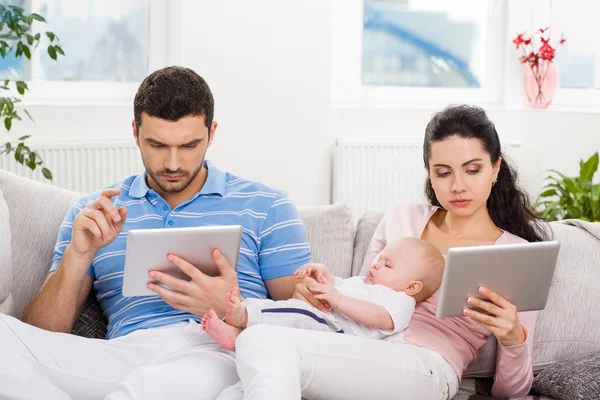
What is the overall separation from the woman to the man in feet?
0.53

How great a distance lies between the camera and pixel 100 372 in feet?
5.96

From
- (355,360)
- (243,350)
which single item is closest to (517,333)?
(355,360)

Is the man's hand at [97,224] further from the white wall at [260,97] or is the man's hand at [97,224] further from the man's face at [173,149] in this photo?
the white wall at [260,97]

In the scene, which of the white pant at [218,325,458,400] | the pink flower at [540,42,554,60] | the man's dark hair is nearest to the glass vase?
the pink flower at [540,42,554,60]

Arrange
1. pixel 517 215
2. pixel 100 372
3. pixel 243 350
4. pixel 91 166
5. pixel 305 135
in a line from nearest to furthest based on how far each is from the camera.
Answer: pixel 243 350
pixel 100 372
pixel 517 215
pixel 91 166
pixel 305 135

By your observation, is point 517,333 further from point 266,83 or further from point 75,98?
point 75,98

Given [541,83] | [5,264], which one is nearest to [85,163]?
[5,264]

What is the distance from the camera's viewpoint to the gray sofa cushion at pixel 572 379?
6.05 ft

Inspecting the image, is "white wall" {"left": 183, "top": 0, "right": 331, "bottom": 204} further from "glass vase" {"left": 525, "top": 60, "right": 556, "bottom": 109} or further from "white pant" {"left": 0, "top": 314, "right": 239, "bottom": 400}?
"white pant" {"left": 0, "top": 314, "right": 239, "bottom": 400}

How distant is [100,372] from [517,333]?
938 mm

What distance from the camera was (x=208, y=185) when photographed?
212 cm

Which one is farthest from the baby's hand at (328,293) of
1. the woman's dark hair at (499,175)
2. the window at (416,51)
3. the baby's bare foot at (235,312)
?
the window at (416,51)

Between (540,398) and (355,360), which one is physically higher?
(355,360)

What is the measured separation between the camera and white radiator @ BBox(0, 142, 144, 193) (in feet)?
13.0
